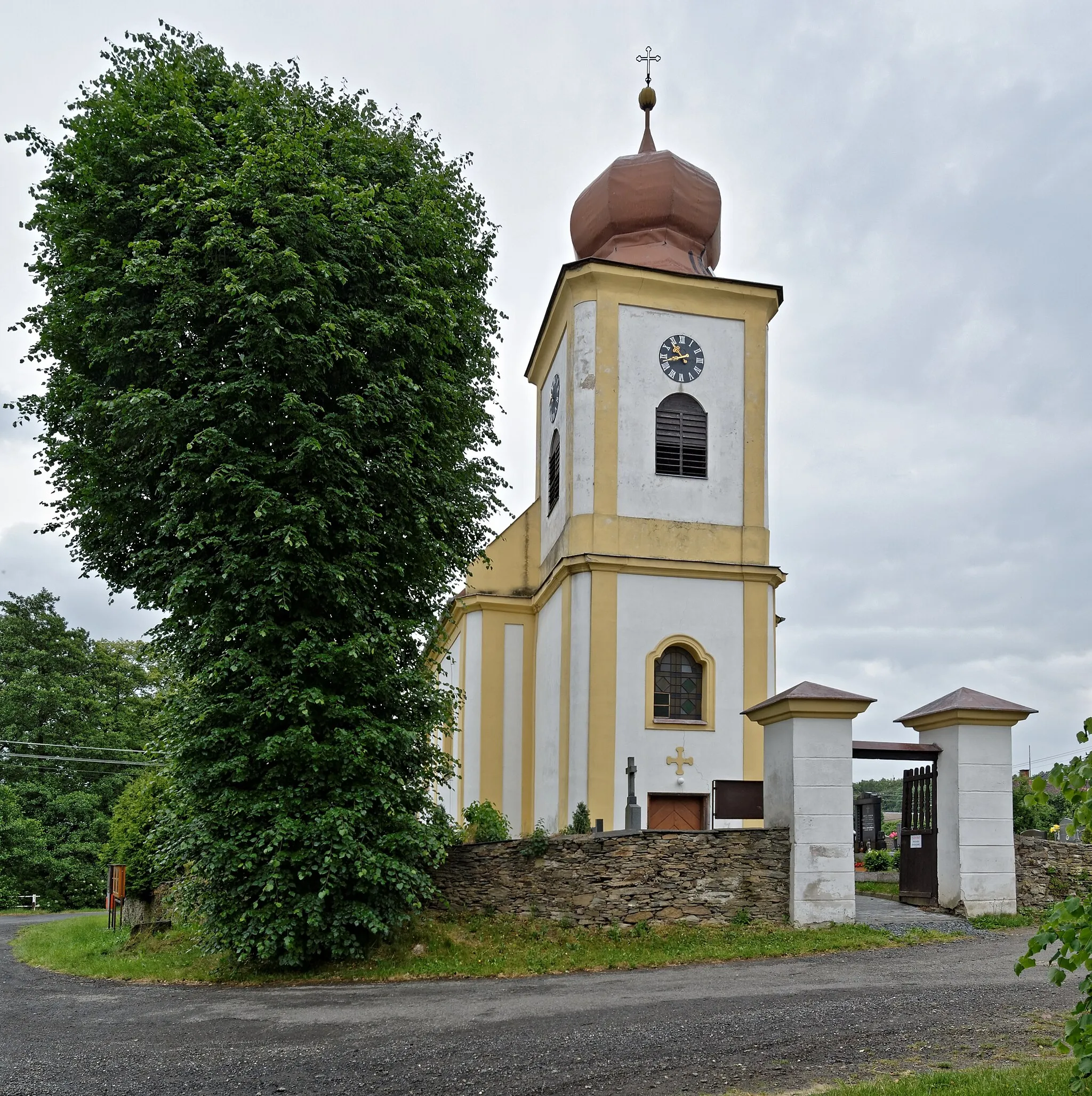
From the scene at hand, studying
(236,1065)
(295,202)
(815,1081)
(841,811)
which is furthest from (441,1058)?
(295,202)

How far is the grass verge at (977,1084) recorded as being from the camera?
5.59 meters

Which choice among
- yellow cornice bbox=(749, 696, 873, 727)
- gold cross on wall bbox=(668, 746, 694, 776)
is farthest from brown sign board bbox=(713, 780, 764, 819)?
gold cross on wall bbox=(668, 746, 694, 776)

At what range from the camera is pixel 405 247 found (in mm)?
14383

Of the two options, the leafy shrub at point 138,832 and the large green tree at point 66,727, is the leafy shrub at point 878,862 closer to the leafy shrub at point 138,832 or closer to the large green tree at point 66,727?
the leafy shrub at point 138,832

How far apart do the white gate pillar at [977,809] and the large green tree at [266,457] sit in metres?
6.46

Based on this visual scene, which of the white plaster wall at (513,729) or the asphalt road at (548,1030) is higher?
the white plaster wall at (513,729)

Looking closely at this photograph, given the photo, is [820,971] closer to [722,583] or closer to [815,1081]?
[815,1081]

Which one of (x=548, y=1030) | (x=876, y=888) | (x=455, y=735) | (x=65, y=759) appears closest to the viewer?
(x=548, y=1030)

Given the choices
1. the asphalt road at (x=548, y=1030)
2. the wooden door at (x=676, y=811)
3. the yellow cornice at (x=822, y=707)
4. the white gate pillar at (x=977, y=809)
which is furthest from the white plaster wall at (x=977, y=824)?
the wooden door at (x=676, y=811)

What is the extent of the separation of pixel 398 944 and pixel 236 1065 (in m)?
5.28

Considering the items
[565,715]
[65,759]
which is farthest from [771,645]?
[65,759]

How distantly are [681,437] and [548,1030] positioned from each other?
1464cm

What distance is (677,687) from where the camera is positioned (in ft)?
66.2

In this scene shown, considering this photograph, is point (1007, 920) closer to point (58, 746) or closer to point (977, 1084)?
point (977, 1084)
